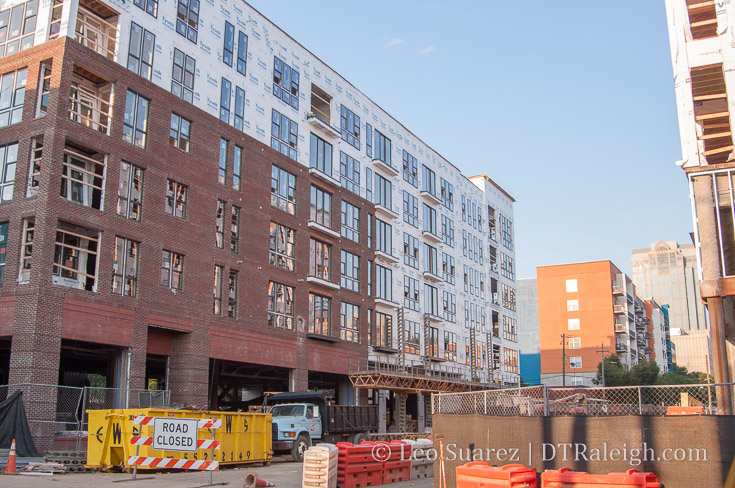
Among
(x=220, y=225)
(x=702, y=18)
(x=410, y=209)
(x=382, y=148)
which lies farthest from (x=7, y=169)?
(x=410, y=209)

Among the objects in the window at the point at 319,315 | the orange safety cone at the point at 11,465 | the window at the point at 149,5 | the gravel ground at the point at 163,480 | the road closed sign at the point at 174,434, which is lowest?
the gravel ground at the point at 163,480

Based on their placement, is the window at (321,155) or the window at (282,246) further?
the window at (321,155)

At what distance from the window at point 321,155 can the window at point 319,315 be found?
26.1 feet

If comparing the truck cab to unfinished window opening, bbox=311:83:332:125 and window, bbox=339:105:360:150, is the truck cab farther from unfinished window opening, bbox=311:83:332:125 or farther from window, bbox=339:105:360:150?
window, bbox=339:105:360:150

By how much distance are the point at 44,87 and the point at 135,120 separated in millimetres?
3797

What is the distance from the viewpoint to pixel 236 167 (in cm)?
3644

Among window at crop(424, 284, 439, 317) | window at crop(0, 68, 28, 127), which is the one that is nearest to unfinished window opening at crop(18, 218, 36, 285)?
window at crop(0, 68, 28, 127)

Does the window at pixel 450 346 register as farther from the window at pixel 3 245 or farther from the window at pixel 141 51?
the window at pixel 3 245

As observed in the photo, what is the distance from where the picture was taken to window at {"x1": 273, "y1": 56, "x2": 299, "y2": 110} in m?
40.3

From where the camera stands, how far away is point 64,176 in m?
27.0

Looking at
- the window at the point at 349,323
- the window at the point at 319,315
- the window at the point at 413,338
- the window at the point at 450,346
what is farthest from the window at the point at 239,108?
the window at the point at 450,346

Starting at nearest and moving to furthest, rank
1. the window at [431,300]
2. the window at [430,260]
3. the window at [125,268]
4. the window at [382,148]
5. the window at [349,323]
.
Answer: the window at [125,268], the window at [349,323], the window at [382,148], the window at [431,300], the window at [430,260]

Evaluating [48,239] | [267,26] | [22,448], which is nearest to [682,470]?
[22,448]

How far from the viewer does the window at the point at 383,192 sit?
165ft
